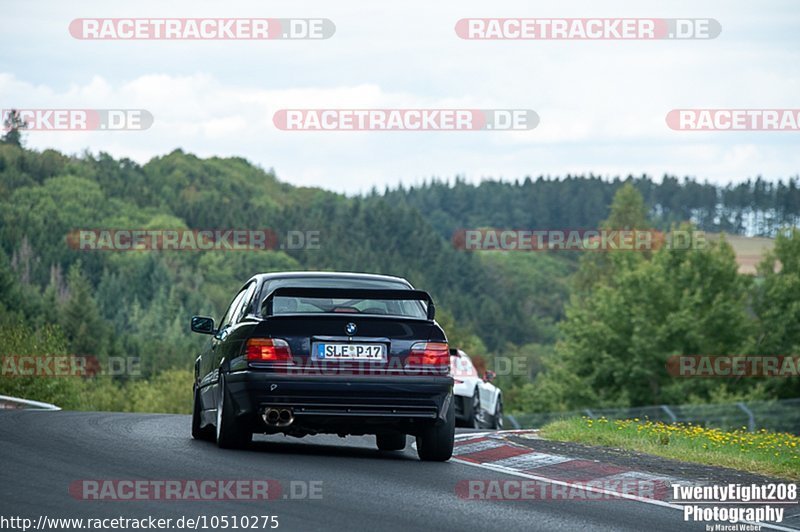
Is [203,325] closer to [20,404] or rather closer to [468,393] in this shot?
[468,393]

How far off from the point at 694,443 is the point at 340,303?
488cm

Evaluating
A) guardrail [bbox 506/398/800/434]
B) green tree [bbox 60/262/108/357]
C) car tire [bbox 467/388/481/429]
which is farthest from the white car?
green tree [bbox 60/262/108/357]

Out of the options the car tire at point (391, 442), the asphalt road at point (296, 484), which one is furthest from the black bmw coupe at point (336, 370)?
the car tire at point (391, 442)

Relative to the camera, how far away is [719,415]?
35406 millimetres

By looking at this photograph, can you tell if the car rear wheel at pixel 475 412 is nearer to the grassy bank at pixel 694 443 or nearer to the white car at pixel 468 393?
the white car at pixel 468 393

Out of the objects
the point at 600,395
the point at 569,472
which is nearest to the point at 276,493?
the point at 569,472

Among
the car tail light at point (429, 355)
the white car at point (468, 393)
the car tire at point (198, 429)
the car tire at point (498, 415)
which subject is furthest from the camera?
the car tire at point (498, 415)

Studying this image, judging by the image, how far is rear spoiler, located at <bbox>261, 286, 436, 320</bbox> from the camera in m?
12.6

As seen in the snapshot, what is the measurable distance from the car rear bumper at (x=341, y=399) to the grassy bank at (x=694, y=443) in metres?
3.02

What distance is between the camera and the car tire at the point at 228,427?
12766 millimetres

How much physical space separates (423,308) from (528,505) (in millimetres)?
3553

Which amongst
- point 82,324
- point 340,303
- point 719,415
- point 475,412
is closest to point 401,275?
point 82,324

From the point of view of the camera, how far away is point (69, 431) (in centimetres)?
1463

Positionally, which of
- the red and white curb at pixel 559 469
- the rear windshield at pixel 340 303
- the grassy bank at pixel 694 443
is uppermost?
the rear windshield at pixel 340 303
